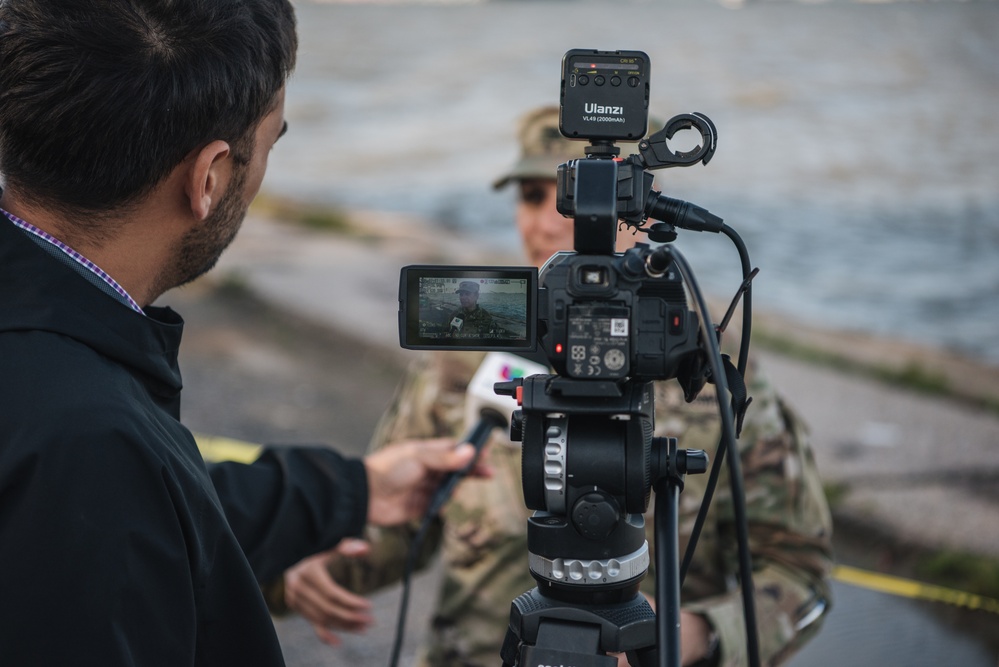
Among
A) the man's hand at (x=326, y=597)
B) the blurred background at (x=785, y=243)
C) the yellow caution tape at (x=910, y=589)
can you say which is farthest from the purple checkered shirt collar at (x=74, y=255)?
the yellow caution tape at (x=910, y=589)

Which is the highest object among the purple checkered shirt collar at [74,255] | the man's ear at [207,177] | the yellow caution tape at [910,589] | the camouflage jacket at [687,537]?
the man's ear at [207,177]

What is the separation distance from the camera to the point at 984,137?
15781 millimetres

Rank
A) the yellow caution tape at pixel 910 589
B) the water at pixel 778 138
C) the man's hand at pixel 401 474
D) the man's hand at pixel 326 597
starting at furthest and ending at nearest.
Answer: the water at pixel 778 138
the yellow caution tape at pixel 910 589
the man's hand at pixel 326 597
the man's hand at pixel 401 474

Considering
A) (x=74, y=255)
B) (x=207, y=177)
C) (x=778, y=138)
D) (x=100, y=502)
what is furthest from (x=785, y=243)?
(x=100, y=502)

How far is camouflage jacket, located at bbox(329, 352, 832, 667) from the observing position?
2.06 metres

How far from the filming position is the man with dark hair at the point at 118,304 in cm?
117

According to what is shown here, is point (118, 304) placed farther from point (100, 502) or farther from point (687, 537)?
point (687, 537)

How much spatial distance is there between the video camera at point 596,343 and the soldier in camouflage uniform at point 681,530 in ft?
1.98

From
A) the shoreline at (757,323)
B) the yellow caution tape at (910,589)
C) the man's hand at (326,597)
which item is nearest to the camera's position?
the man's hand at (326,597)

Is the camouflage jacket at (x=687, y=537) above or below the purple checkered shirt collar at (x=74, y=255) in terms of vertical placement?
below

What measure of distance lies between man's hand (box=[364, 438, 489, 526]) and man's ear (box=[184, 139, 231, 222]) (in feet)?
2.70

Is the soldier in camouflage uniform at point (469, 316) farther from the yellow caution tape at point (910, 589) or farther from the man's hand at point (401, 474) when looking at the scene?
the yellow caution tape at point (910, 589)

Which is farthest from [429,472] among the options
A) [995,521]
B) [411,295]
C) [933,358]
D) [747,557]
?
[933,358]

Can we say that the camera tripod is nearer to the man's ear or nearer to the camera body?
the camera body
